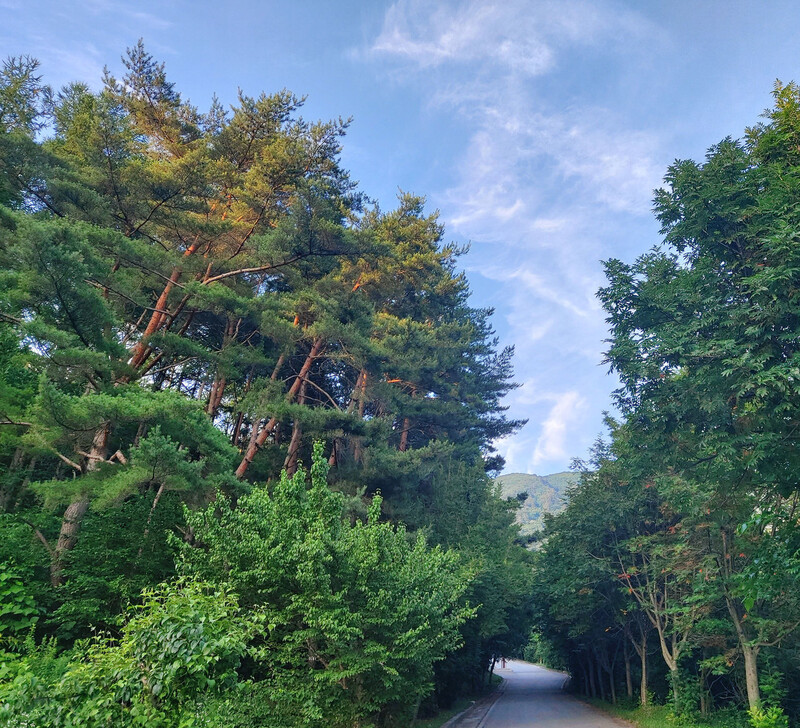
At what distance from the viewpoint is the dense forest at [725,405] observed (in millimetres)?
10289

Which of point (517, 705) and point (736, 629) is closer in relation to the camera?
point (736, 629)

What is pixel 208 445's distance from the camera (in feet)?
36.8

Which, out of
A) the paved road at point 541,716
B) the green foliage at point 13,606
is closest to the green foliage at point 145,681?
the green foliage at point 13,606

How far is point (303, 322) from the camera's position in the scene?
60.8 feet

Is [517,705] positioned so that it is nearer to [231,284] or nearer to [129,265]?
[231,284]

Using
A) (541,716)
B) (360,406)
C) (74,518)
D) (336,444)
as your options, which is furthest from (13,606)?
(541,716)

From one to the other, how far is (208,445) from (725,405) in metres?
12.9

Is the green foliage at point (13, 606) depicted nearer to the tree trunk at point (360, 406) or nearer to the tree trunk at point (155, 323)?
the tree trunk at point (155, 323)

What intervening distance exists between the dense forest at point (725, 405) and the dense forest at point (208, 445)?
7022 mm

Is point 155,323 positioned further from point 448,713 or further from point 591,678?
point 591,678

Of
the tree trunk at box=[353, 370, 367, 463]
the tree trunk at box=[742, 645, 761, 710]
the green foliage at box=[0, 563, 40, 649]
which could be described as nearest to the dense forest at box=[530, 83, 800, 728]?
the tree trunk at box=[742, 645, 761, 710]

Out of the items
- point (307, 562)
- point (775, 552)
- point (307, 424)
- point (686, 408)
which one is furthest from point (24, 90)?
point (775, 552)

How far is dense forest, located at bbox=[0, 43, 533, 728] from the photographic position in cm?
709

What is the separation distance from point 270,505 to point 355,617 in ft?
8.55
